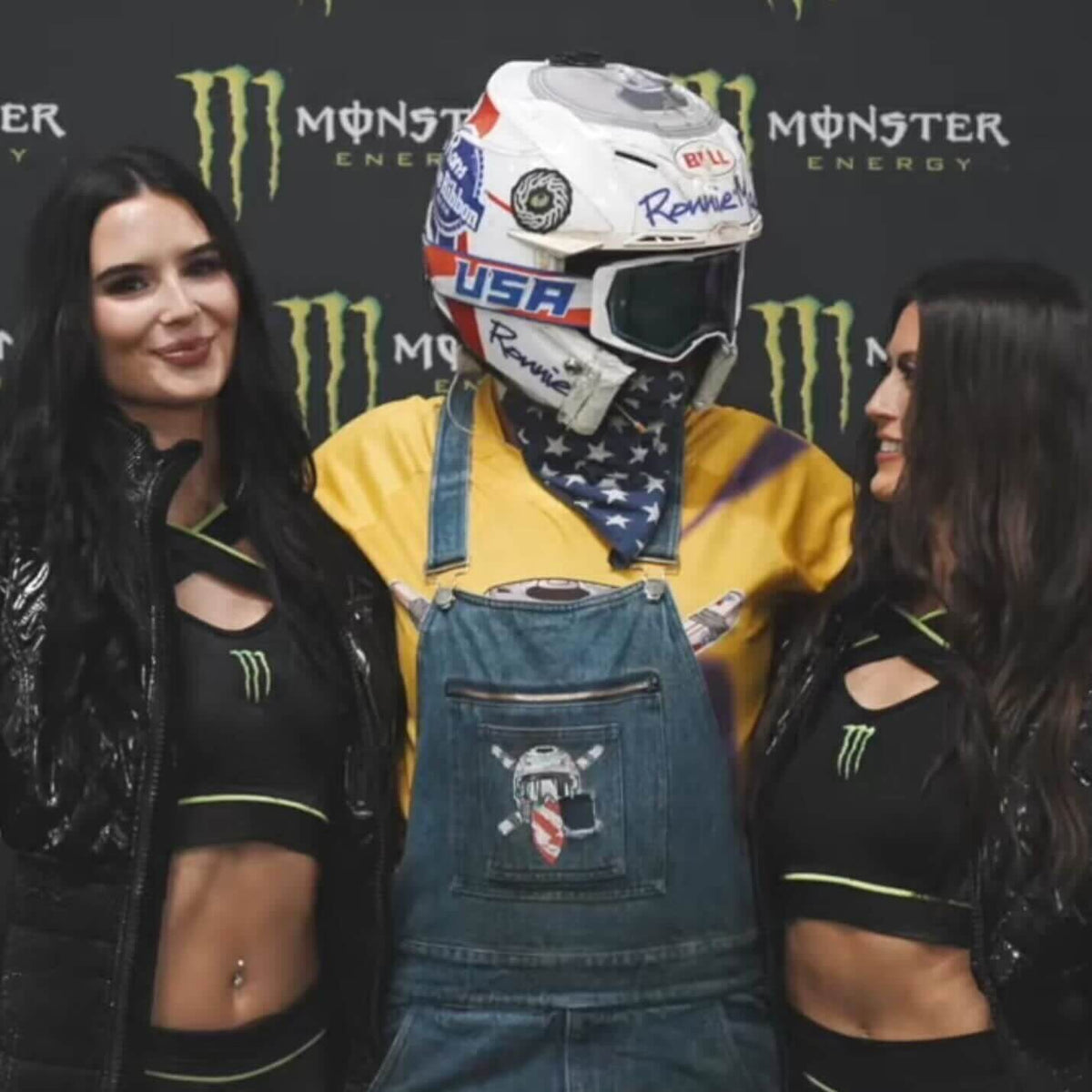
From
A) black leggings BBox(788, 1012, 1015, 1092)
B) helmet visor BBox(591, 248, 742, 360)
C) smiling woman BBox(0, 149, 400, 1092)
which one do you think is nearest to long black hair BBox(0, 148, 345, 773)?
smiling woman BBox(0, 149, 400, 1092)

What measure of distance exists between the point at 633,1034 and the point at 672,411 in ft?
1.79

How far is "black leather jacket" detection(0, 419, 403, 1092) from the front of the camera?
66.0 inches

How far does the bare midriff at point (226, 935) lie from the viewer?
1711mm

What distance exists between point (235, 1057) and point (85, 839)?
229 millimetres

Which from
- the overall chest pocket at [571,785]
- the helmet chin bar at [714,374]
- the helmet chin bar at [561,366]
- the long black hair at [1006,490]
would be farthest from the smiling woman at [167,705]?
the long black hair at [1006,490]

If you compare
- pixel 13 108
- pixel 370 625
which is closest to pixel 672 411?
pixel 370 625

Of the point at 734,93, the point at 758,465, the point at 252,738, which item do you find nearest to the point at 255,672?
the point at 252,738

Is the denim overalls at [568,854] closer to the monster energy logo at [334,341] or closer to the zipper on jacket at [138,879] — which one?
the zipper on jacket at [138,879]

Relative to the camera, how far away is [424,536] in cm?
178

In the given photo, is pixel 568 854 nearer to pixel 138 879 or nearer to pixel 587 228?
pixel 138 879

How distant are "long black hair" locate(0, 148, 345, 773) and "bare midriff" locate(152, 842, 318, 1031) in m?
0.16

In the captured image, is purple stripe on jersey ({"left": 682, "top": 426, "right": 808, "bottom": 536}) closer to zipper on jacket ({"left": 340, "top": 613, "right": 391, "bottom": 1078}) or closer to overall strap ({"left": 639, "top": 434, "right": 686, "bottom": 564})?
overall strap ({"left": 639, "top": 434, "right": 686, "bottom": 564})

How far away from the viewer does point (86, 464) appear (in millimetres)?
1759

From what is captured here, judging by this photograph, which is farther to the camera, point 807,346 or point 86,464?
point 807,346
